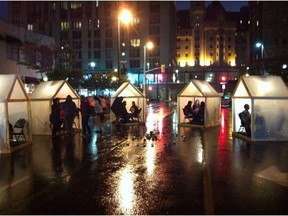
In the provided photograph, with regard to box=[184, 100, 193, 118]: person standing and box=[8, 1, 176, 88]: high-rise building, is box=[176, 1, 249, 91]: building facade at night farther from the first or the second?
box=[184, 100, 193, 118]: person standing

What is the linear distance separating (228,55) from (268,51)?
57.3 metres

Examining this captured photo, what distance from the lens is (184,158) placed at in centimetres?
1148

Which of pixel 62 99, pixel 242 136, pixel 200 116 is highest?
pixel 62 99

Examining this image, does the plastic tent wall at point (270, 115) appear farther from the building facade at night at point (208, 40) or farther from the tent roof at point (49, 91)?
the building facade at night at point (208, 40)

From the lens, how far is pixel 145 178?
8.85 metres

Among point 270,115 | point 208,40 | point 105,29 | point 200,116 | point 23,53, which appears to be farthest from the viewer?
point 208,40

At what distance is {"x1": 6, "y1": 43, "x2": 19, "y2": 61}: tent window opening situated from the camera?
3725 cm

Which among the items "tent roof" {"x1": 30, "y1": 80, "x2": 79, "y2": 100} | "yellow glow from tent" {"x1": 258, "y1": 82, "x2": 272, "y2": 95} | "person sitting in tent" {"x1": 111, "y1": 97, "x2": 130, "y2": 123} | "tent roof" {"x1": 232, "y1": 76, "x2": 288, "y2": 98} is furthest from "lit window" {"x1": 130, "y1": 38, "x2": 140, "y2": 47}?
"yellow glow from tent" {"x1": 258, "y1": 82, "x2": 272, "y2": 95}

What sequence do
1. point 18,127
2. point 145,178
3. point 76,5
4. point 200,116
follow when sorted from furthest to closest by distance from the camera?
point 76,5
point 200,116
point 18,127
point 145,178

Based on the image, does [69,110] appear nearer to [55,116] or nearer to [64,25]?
[55,116]

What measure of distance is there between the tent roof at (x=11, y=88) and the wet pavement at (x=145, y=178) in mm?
1930

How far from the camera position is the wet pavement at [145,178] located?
265 inches

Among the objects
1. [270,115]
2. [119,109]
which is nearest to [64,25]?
[119,109]

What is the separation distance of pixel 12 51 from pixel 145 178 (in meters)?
33.2
